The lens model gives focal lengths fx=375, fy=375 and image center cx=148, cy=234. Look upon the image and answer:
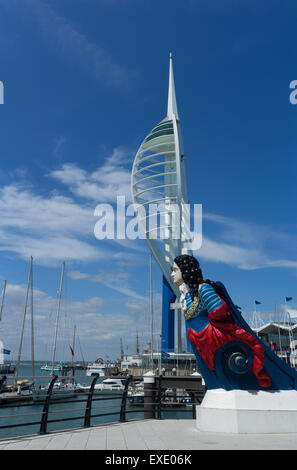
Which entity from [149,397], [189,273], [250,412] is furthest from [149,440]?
[149,397]

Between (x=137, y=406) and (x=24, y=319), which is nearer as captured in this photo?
(x=137, y=406)

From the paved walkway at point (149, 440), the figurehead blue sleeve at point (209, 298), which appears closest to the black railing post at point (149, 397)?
the paved walkway at point (149, 440)

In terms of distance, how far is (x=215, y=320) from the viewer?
791cm

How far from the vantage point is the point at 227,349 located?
796 centimetres

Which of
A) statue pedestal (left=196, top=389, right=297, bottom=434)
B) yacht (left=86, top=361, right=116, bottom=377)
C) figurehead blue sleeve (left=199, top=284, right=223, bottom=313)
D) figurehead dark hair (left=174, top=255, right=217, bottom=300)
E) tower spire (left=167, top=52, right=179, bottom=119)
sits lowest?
yacht (left=86, top=361, right=116, bottom=377)

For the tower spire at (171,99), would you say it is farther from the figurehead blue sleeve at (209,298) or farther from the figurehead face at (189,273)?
the figurehead blue sleeve at (209,298)

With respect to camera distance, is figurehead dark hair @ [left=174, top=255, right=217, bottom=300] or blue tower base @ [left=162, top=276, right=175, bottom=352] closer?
figurehead dark hair @ [left=174, top=255, right=217, bottom=300]

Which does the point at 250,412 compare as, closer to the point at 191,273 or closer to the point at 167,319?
the point at 191,273

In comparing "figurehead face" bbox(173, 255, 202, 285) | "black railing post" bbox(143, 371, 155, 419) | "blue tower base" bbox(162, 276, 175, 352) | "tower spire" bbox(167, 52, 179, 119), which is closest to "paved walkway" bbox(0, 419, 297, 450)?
"black railing post" bbox(143, 371, 155, 419)

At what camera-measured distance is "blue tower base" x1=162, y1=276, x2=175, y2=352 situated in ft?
127

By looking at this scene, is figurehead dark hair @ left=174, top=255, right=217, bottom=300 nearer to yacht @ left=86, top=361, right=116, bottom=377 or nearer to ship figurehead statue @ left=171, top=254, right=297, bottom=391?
ship figurehead statue @ left=171, top=254, right=297, bottom=391

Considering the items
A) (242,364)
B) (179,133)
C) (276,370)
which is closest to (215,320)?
(242,364)
